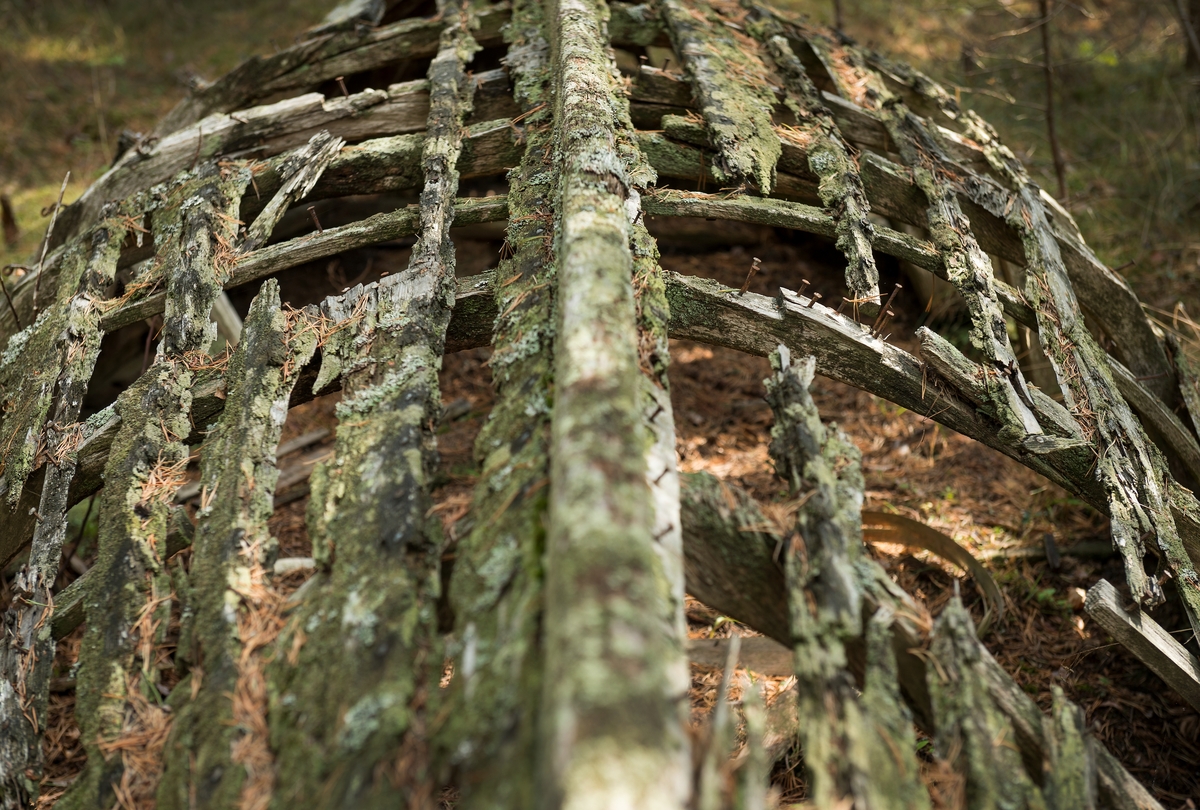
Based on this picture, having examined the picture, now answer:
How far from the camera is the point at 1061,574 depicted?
4.25 metres

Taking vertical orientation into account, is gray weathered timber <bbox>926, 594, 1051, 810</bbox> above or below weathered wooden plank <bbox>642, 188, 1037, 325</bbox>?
below

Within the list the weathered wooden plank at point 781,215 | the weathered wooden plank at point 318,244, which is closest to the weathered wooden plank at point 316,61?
the weathered wooden plank at point 318,244

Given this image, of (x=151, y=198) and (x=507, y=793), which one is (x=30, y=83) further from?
(x=507, y=793)

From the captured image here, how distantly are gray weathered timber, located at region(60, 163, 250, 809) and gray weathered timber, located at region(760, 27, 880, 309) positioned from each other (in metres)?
2.26

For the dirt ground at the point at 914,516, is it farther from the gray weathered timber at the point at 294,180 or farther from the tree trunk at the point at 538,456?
the gray weathered timber at the point at 294,180

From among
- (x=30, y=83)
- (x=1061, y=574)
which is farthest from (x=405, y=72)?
(x=1061, y=574)

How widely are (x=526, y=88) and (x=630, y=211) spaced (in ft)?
4.33

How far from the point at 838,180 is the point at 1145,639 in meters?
1.90

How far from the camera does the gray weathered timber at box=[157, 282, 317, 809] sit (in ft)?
5.82

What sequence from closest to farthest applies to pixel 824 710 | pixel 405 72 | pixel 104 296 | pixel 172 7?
pixel 824 710 → pixel 104 296 → pixel 405 72 → pixel 172 7

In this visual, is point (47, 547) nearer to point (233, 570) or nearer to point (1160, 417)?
point (233, 570)

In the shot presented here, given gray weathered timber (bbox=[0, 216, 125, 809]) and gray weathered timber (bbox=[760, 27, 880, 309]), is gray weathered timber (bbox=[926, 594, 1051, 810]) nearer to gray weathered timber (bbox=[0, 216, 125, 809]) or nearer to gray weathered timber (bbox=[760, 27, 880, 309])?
gray weathered timber (bbox=[760, 27, 880, 309])

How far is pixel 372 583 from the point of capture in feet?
6.02

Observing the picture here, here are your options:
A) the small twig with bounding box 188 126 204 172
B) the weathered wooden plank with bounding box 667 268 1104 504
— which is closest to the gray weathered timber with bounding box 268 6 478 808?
the weathered wooden plank with bounding box 667 268 1104 504
